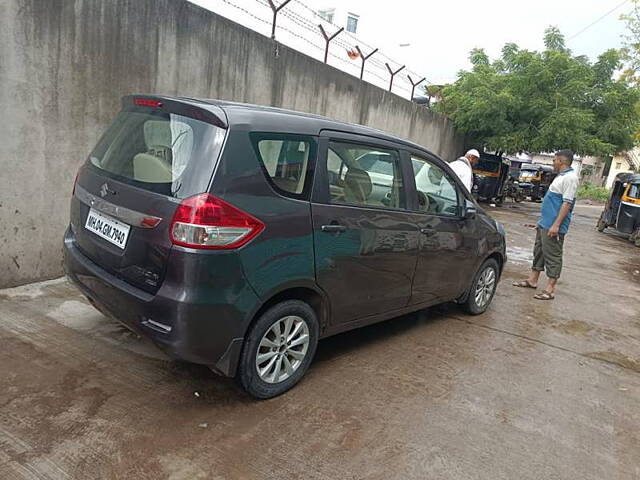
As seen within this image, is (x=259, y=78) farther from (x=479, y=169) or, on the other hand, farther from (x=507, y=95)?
(x=479, y=169)

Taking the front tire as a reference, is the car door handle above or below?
above

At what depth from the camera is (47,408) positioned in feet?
8.59

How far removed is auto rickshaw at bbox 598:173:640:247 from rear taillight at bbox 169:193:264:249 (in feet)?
41.2

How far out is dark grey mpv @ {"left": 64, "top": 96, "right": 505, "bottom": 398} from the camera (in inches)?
96.0

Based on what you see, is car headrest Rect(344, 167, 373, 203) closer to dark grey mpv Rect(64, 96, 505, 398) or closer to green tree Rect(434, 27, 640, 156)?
dark grey mpv Rect(64, 96, 505, 398)

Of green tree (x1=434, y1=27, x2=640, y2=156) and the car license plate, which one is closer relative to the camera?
the car license plate

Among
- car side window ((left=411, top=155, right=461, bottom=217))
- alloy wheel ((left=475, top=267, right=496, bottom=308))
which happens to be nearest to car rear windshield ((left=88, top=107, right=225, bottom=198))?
Answer: car side window ((left=411, top=155, right=461, bottom=217))

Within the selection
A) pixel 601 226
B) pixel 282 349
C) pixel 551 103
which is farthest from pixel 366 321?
pixel 551 103

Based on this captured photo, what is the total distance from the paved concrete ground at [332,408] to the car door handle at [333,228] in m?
1.05

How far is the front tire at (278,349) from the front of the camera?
2.74 meters

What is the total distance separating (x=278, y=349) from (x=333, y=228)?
0.82 meters

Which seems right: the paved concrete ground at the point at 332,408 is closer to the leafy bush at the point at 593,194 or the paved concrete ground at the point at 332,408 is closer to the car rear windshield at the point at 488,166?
the car rear windshield at the point at 488,166

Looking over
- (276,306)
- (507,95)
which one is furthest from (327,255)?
(507,95)

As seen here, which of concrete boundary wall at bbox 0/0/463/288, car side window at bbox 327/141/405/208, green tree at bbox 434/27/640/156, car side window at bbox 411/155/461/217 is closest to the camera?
car side window at bbox 327/141/405/208
